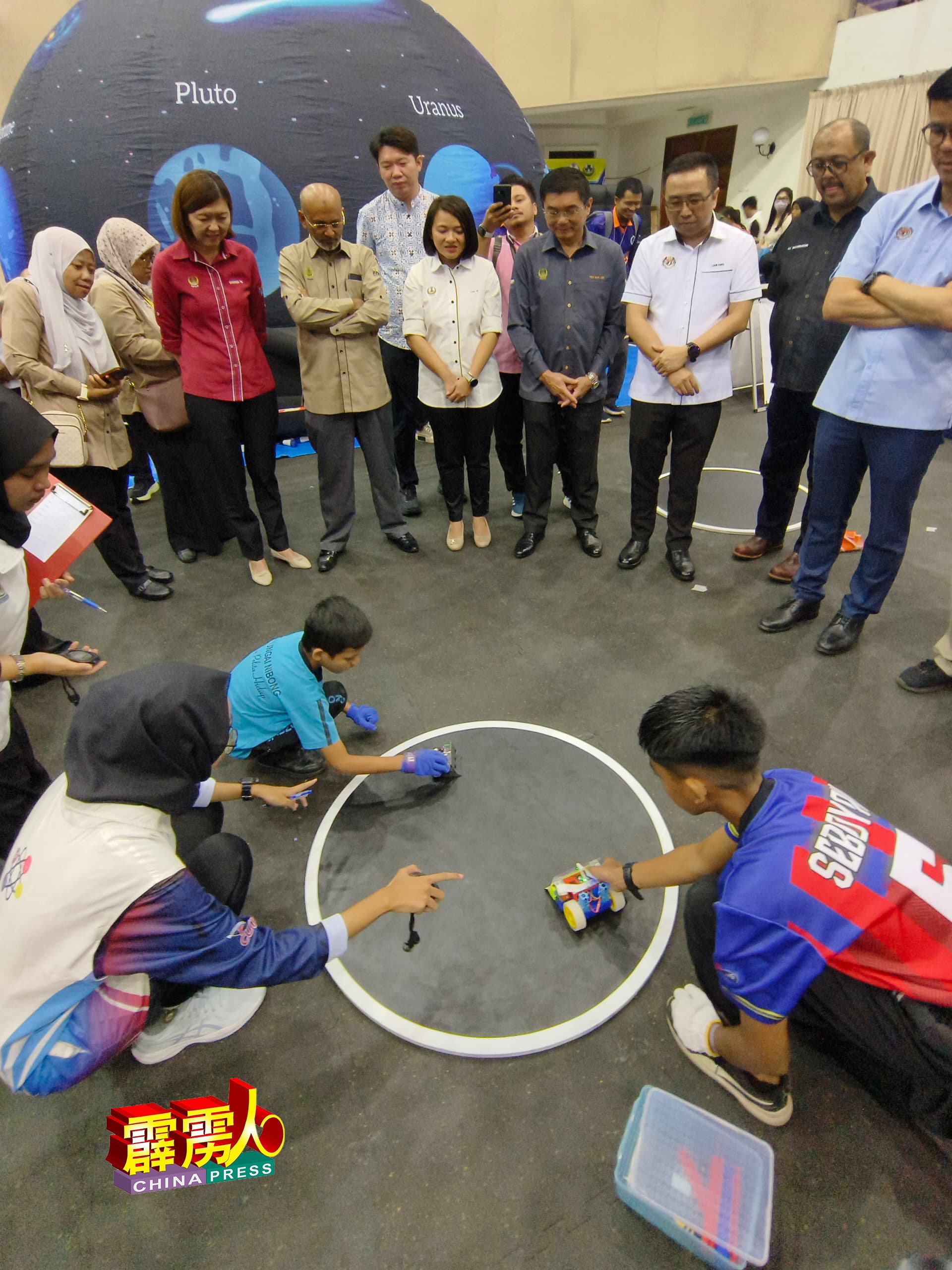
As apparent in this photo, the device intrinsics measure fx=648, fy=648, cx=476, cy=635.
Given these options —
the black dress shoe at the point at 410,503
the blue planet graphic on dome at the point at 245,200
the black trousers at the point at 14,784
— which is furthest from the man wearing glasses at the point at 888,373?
the blue planet graphic on dome at the point at 245,200

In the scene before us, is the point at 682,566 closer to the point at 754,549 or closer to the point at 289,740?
the point at 754,549

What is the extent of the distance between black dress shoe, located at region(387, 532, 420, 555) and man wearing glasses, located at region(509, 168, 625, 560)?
0.82 m

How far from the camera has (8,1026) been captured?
4.45ft

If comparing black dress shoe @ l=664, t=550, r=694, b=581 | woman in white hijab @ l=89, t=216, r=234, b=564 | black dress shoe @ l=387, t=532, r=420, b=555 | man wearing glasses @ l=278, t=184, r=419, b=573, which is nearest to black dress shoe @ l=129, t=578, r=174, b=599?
woman in white hijab @ l=89, t=216, r=234, b=564

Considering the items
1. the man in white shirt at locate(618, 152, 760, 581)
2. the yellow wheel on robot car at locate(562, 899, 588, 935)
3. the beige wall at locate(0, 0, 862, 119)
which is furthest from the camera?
the beige wall at locate(0, 0, 862, 119)

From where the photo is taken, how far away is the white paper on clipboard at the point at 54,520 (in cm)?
263

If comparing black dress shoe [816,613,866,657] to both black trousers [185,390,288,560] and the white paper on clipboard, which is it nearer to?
black trousers [185,390,288,560]

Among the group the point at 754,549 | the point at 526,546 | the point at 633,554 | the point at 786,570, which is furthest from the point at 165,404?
the point at 786,570

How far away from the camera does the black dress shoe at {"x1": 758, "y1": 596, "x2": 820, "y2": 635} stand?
131 inches

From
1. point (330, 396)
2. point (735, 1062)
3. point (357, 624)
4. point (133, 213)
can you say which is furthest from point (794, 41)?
point (735, 1062)

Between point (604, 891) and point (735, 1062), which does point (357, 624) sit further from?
point (735, 1062)

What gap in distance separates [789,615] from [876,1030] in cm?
226

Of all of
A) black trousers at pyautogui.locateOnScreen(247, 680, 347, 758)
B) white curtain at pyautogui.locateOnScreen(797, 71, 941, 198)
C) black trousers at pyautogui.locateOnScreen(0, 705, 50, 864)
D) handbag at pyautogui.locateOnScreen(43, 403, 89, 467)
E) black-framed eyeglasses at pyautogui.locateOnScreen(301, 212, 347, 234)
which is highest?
white curtain at pyautogui.locateOnScreen(797, 71, 941, 198)

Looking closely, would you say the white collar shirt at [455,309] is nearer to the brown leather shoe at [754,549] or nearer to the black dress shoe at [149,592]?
the brown leather shoe at [754,549]
